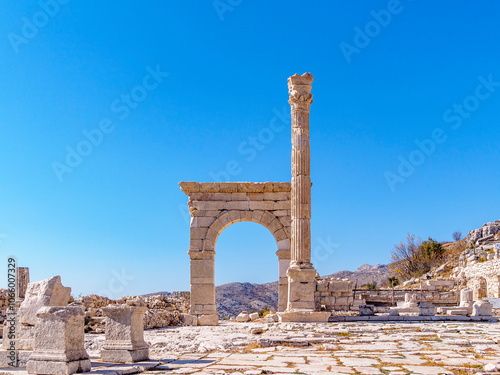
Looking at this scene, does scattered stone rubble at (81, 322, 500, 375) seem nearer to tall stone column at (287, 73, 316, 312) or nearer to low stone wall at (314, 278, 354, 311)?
tall stone column at (287, 73, 316, 312)

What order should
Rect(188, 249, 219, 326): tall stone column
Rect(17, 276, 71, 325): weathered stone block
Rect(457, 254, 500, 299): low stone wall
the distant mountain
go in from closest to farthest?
Rect(17, 276, 71, 325): weathered stone block < Rect(188, 249, 219, 326): tall stone column < Rect(457, 254, 500, 299): low stone wall < the distant mountain

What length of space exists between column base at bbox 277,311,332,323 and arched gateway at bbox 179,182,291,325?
2.45 m

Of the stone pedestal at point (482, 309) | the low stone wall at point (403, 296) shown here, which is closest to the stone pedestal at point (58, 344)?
the stone pedestal at point (482, 309)

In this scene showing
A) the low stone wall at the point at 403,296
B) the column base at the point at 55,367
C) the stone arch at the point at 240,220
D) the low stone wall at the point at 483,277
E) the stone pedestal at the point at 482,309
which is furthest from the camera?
the low stone wall at the point at 483,277

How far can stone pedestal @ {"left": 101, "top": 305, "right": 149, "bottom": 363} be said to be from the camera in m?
7.85

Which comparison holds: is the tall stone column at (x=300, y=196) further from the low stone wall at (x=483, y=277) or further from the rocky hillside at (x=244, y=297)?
the rocky hillside at (x=244, y=297)

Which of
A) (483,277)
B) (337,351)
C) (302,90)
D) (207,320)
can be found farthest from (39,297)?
(483,277)

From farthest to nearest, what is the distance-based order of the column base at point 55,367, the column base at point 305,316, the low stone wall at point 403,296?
the low stone wall at point 403,296 → the column base at point 305,316 → the column base at point 55,367

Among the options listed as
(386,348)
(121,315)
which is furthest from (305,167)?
(121,315)

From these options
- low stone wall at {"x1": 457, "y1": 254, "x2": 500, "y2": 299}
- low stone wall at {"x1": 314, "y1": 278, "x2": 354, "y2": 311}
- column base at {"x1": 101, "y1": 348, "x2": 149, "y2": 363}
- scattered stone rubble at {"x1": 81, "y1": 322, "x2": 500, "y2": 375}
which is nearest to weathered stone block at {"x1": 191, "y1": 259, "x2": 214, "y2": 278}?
low stone wall at {"x1": 314, "y1": 278, "x2": 354, "y2": 311}

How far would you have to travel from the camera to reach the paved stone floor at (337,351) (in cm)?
698

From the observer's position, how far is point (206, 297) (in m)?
16.7

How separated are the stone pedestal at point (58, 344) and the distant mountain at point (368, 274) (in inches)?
2217

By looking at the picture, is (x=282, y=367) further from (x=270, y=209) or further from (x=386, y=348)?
(x=270, y=209)
